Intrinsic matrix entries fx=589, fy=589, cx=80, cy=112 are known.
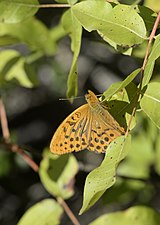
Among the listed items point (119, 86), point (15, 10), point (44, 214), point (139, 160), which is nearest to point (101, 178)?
point (119, 86)

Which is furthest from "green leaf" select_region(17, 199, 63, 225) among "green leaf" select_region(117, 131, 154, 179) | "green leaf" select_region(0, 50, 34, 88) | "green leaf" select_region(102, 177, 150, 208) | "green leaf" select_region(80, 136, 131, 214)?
"green leaf" select_region(80, 136, 131, 214)

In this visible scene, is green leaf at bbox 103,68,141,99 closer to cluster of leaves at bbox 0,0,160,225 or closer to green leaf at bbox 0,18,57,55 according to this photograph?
cluster of leaves at bbox 0,0,160,225

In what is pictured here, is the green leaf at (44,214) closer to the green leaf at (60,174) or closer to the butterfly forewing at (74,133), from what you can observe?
the green leaf at (60,174)

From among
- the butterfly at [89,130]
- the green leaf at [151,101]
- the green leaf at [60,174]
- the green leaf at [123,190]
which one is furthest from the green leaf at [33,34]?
the green leaf at [151,101]

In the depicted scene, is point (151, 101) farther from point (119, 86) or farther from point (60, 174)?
point (60, 174)

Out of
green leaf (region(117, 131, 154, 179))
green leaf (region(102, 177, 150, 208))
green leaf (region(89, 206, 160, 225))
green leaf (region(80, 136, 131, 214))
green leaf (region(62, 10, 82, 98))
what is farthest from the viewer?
green leaf (region(117, 131, 154, 179))

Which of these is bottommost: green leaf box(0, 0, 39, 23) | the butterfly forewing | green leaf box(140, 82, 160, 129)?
the butterfly forewing
